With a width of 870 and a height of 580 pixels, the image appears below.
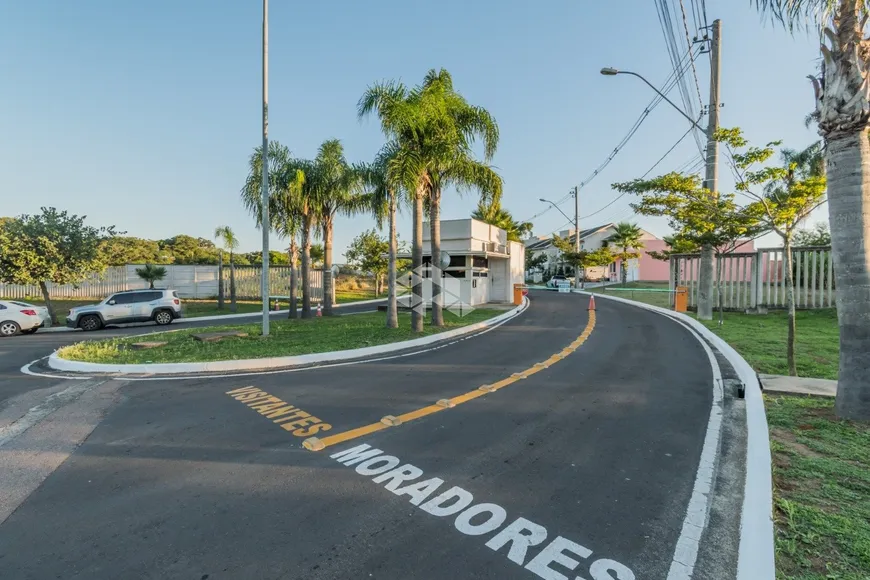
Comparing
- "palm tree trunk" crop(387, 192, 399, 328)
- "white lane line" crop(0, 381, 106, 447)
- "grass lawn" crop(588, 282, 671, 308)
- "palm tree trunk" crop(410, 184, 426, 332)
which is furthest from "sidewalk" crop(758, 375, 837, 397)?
"grass lawn" crop(588, 282, 671, 308)

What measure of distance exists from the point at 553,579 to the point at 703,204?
10.5 meters

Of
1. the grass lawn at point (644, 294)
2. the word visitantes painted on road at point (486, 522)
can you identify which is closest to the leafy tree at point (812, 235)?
the grass lawn at point (644, 294)

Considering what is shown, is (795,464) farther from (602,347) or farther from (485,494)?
(602,347)

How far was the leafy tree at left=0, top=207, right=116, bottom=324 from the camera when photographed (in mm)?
17234

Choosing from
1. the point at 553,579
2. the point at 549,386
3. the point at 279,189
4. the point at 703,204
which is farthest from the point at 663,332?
the point at 279,189

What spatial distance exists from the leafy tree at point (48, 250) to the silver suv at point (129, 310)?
2.31 metres

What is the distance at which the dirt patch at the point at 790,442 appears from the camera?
430 cm

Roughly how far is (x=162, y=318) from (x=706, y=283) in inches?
944

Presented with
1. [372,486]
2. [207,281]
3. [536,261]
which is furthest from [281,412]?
[536,261]

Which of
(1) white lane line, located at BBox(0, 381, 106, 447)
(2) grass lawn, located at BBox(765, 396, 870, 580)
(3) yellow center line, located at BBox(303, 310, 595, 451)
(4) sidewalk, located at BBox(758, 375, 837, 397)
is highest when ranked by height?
(4) sidewalk, located at BBox(758, 375, 837, 397)

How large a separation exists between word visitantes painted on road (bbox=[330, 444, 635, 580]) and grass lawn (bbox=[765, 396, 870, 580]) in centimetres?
119

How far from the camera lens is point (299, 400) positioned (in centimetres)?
643

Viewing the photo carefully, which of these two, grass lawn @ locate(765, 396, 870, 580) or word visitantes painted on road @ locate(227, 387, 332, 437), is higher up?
grass lawn @ locate(765, 396, 870, 580)

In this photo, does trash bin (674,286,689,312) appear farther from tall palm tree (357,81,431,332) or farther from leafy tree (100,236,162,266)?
leafy tree (100,236,162,266)
